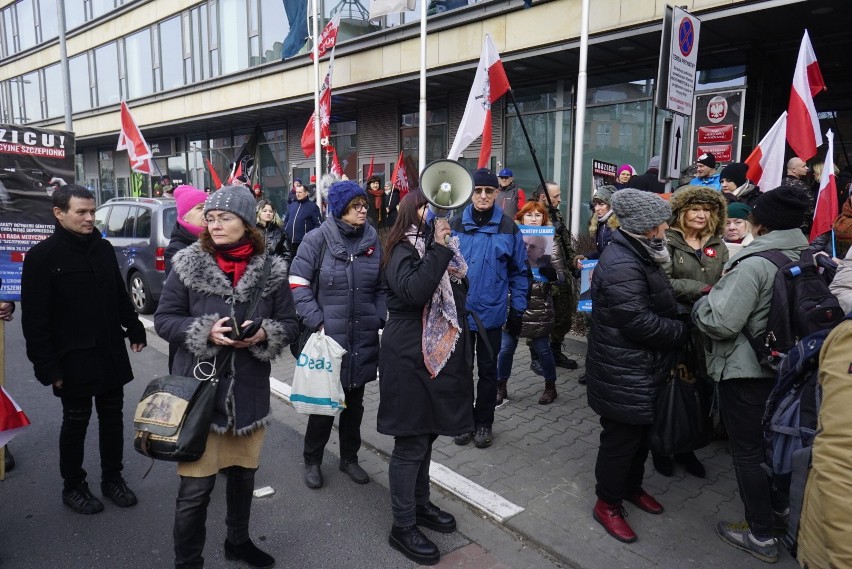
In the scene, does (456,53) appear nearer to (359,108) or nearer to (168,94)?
(359,108)

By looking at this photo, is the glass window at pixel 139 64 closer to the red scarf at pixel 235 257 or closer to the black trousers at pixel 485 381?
the black trousers at pixel 485 381

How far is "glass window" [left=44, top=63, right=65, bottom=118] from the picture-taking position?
92.1 feet

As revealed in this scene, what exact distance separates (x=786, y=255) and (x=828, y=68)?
9.11m

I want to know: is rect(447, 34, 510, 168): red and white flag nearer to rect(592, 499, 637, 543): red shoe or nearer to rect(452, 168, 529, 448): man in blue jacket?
rect(452, 168, 529, 448): man in blue jacket

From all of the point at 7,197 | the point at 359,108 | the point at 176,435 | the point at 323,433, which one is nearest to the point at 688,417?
the point at 323,433

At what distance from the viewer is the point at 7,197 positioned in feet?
14.0

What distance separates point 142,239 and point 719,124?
30.7 feet

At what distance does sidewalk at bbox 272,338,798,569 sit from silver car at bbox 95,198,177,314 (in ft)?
15.3

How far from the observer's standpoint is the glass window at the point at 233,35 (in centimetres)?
1778

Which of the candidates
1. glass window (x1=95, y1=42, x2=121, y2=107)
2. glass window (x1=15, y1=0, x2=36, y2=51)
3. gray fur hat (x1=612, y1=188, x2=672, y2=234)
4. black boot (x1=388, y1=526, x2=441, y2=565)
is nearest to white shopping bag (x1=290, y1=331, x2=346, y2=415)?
black boot (x1=388, y1=526, x2=441, y2=565)

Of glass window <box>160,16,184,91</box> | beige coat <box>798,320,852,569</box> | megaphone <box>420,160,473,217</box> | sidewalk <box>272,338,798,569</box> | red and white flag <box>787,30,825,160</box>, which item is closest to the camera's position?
beige coat <box>798,320,852,569</box>

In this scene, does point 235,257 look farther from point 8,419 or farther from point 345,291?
point 8,419

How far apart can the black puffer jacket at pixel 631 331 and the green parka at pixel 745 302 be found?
0.70 ft

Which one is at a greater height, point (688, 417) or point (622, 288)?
point (622, 288)
